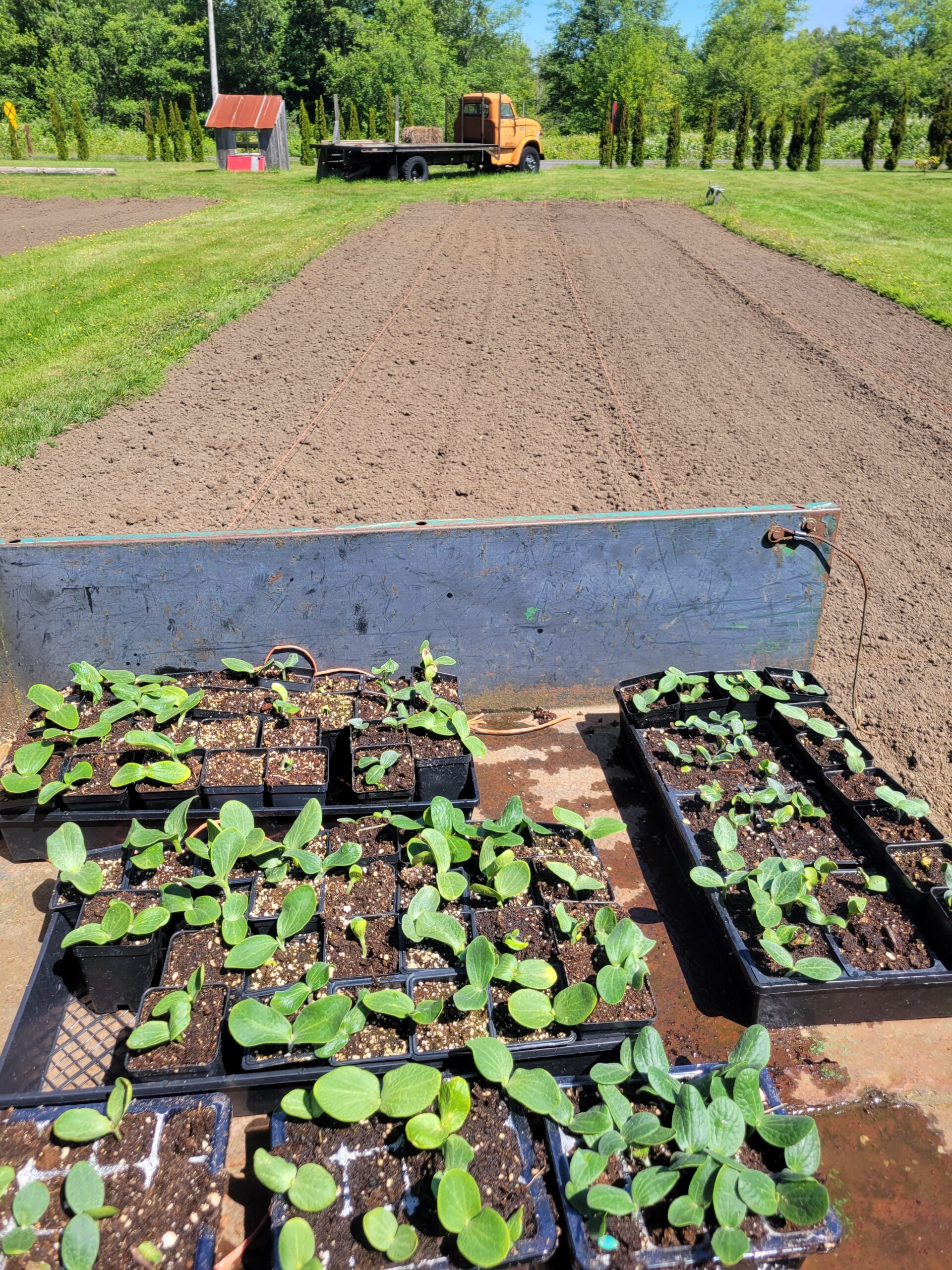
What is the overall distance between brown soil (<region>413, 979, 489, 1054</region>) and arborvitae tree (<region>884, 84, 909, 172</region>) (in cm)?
2724

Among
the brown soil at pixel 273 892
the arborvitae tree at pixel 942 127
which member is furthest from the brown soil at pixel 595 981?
the arborvitae tree at pixel 942 127

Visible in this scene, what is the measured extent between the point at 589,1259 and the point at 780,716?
84.0 inches

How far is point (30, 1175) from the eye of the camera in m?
1.70

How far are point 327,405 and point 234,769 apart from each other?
4.57 m

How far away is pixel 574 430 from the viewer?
6359 mm

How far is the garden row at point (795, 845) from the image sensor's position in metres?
2.26

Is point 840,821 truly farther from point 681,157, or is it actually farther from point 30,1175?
point 681,157

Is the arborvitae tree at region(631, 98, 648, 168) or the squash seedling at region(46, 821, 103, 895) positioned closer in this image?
the squash seedling at region(46, 821, 103, 895)

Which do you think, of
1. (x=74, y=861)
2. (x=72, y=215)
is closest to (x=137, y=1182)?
(x=74, y=861)

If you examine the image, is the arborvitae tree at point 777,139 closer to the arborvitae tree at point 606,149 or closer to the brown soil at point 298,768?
the arborvitae tree at point 606,149

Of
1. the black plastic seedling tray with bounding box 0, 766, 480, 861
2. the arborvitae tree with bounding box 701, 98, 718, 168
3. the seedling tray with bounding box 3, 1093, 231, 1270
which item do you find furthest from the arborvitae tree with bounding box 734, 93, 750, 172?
the seedling tray with bounding box 3, 1093, 231, 1270

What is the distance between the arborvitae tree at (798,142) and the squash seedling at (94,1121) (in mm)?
29236

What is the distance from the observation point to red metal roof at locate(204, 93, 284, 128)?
26.1 m

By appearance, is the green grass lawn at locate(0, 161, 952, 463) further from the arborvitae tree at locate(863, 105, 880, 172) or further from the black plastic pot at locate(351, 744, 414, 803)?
the black plastic pot at locate(351, 744, 414, 803)
